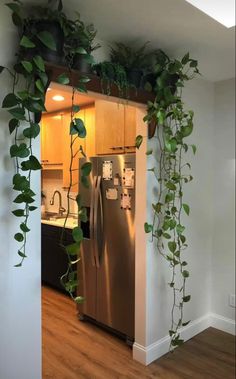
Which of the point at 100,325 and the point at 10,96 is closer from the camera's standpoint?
the point at 10,96

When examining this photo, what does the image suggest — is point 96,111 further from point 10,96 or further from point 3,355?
point 3,355

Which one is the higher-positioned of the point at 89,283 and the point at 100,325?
the point at 89,283

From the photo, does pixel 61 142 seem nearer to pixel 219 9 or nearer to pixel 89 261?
pixel 89 261

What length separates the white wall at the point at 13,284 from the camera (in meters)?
1.72

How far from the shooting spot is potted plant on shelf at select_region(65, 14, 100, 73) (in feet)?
5.90

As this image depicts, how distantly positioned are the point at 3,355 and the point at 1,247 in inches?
23.3

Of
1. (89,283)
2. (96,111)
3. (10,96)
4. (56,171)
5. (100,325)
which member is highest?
(96,111)

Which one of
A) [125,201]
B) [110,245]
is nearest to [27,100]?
[125,201]

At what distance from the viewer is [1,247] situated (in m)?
1.73

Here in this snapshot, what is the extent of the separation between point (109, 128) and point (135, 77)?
0.98m

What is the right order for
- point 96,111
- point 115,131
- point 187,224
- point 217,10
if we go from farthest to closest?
point 96,111 → point 115,131 → point 187,224 → point 217,10

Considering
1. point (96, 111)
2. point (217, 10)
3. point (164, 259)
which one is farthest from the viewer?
point (96, 111)

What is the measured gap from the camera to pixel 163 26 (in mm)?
2043

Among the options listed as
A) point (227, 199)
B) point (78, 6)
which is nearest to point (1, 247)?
point (78, 6)
